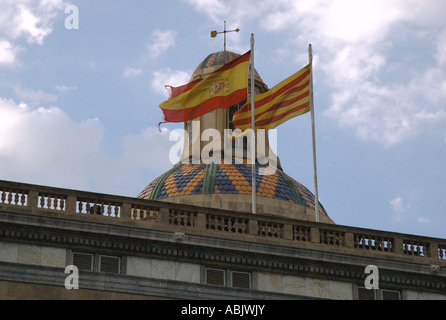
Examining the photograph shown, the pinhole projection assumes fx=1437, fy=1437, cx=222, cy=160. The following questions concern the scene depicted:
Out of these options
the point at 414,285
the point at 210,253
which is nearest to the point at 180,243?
the point at 210,253

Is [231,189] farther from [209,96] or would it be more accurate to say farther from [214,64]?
[209,96]

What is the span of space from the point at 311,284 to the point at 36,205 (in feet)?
29.1

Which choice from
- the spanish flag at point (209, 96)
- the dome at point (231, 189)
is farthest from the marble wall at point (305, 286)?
the dome at point (231, 189)

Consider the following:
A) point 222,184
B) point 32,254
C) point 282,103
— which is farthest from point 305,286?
point 222,184

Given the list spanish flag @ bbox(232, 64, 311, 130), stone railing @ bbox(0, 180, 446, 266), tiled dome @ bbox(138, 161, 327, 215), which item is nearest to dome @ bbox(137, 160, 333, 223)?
tiled dome @ bbox(138, 161, 327, 215)

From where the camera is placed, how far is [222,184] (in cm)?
7238

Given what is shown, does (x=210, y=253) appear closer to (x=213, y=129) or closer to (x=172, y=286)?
(x=172, y=286)

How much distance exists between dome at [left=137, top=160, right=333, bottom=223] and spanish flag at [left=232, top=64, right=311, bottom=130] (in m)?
15.5

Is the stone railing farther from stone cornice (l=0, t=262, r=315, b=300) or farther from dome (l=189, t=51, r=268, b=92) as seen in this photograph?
dome (l=189, t=51, r=268, b=92)

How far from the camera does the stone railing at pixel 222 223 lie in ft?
143

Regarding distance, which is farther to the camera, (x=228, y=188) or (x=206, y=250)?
(x=228, y=188)

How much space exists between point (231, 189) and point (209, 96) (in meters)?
16.9

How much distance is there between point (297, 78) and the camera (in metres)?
54.5
